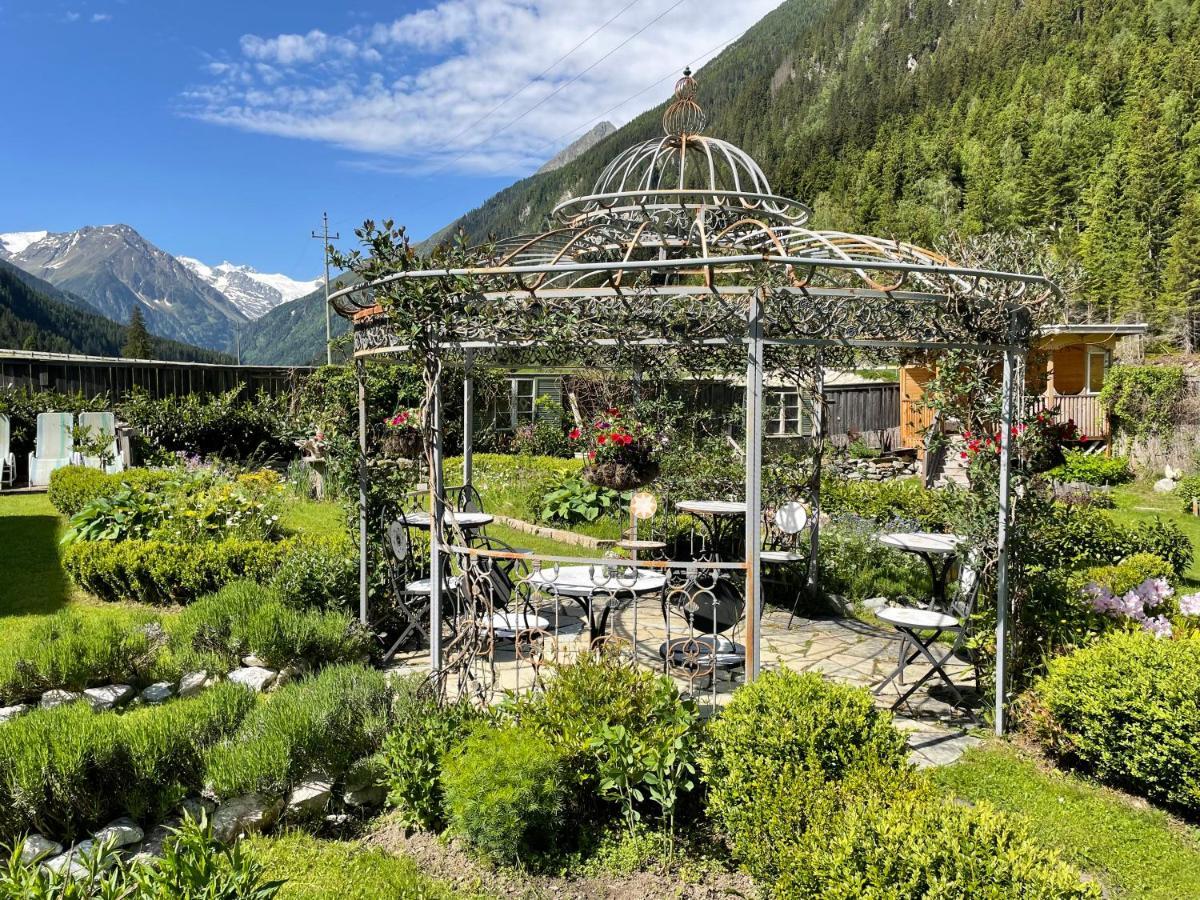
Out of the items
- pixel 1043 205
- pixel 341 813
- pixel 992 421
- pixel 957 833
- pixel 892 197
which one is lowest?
pixel 341 813

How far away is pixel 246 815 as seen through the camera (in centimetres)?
349

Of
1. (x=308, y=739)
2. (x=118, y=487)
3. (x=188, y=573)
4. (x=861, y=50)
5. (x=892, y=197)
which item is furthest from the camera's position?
(x=861, y=50)

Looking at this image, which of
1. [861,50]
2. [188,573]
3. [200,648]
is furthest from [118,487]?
[861,50]

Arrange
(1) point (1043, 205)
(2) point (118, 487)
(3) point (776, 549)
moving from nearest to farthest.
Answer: (3) point (776, 549), (2) point (118, 487), (1) point (1043, 205)

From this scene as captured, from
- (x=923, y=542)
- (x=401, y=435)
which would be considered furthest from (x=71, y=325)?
(x=923, y=542)

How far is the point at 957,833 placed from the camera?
2.23 meters

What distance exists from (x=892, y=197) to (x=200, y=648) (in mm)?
52086

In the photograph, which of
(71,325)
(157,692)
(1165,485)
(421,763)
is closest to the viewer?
(421,763)

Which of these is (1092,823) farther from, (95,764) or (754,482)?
(95,764)

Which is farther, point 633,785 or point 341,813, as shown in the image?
point 341,813

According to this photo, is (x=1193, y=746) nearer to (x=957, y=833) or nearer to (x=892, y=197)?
(x=957, y=833)

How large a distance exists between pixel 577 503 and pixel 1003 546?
21.1 feet

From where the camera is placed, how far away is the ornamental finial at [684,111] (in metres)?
4.69

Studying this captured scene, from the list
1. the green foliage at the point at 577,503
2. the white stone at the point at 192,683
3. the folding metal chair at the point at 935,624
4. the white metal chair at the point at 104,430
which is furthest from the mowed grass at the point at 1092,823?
the white metal chair at the point at 104,430
